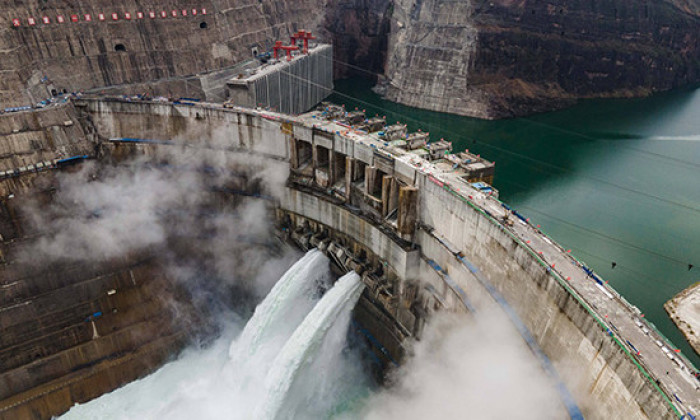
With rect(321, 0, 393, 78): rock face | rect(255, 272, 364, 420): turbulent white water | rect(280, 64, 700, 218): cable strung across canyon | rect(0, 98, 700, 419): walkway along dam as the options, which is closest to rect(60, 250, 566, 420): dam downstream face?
rect(255, 272, 364, 420): turbulent white water

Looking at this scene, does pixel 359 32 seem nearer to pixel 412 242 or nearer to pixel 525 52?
pixel 525 52

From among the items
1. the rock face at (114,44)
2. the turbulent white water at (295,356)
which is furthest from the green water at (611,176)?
the turbulent white water at (295,356)

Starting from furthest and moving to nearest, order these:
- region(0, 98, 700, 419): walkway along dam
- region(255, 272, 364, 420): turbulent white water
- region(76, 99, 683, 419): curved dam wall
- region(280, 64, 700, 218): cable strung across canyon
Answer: region(280, 64, 700, 218): cable strung across canyon < region(255, 272, 364, 420): turbulent white water < region(76, 99, 683, 419): curved dam wall < region(0, 98, 700, 419): walkway along dam

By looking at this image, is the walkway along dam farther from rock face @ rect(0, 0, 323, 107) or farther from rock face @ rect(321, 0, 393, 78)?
rock face @ rect(321, 0, 393, 78)

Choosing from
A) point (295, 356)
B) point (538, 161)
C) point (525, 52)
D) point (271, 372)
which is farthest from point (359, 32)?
point (271, 372)

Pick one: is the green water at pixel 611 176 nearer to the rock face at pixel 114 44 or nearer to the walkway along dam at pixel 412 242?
the walkway along dam at pixel 412 242

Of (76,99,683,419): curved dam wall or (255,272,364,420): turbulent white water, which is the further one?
(255,272,364,420): turbulent white water
